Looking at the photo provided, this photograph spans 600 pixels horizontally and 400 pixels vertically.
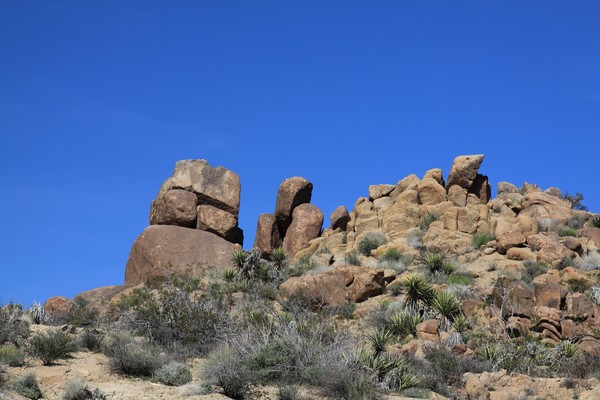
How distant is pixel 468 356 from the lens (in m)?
21.1

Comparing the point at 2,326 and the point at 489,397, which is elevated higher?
the point at 2,326

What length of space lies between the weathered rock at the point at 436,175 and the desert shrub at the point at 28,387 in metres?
26.7

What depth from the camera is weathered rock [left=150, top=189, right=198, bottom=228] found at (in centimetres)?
3653

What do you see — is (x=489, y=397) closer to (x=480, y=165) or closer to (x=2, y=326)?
(x=2, y=326)

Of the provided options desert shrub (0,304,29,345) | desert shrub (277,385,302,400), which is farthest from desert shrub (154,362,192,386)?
desert shrub (0,304,29,345)

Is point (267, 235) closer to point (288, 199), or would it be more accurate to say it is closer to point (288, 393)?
point (288, 199)

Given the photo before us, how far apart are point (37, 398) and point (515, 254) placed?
68.1 feet

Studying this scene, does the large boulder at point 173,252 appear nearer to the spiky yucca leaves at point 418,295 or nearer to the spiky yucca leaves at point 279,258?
the spiky yucca leaves at point 279,258

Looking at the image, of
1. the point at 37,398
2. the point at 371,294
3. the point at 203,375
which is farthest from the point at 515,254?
the point at 37,398

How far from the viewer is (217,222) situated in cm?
3638

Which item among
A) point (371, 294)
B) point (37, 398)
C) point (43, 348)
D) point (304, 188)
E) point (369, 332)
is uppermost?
point (304, 188)

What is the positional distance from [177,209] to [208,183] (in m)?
1.98

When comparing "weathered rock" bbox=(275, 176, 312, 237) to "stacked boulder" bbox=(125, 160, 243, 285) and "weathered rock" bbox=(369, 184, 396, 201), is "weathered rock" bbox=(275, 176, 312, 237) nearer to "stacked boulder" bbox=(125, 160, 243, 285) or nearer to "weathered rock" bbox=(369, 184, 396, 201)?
"stacked boulder" bbox=(125, 160, 243, 285)

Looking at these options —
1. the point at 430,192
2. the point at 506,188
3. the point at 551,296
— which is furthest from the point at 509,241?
the point at 506,188
